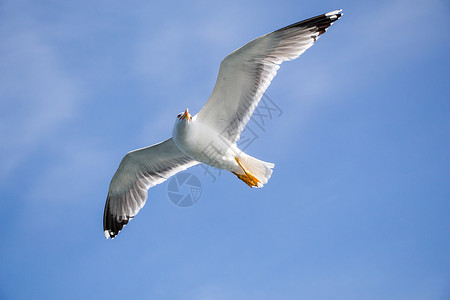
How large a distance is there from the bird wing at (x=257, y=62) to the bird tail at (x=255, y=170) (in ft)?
2.11

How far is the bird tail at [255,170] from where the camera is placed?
6.04m

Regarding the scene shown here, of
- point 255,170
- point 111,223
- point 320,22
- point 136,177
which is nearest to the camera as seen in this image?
point 320,22

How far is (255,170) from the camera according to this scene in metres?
6.11

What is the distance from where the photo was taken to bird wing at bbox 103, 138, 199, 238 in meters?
6.75

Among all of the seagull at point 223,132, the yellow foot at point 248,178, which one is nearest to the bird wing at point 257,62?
the seagull at point 223,132

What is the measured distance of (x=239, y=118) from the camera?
6039mm

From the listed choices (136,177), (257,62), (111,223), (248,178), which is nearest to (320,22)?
(257,62)

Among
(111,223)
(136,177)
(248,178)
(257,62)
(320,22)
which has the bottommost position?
(248,178)

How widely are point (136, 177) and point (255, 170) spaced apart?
80.9 inches

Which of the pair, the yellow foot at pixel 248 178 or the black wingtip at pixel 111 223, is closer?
the yellow foot at pixel 248 178

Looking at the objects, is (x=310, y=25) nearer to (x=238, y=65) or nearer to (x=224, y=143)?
(x=238, y=65)

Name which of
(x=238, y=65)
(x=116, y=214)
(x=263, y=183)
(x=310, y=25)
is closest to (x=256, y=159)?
(x=263, y=183)

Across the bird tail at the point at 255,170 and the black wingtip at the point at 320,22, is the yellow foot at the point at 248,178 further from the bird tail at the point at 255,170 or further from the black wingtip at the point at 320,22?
the black wingtip at the point at 320,22

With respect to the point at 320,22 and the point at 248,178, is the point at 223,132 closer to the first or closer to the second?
the point at 248,178
